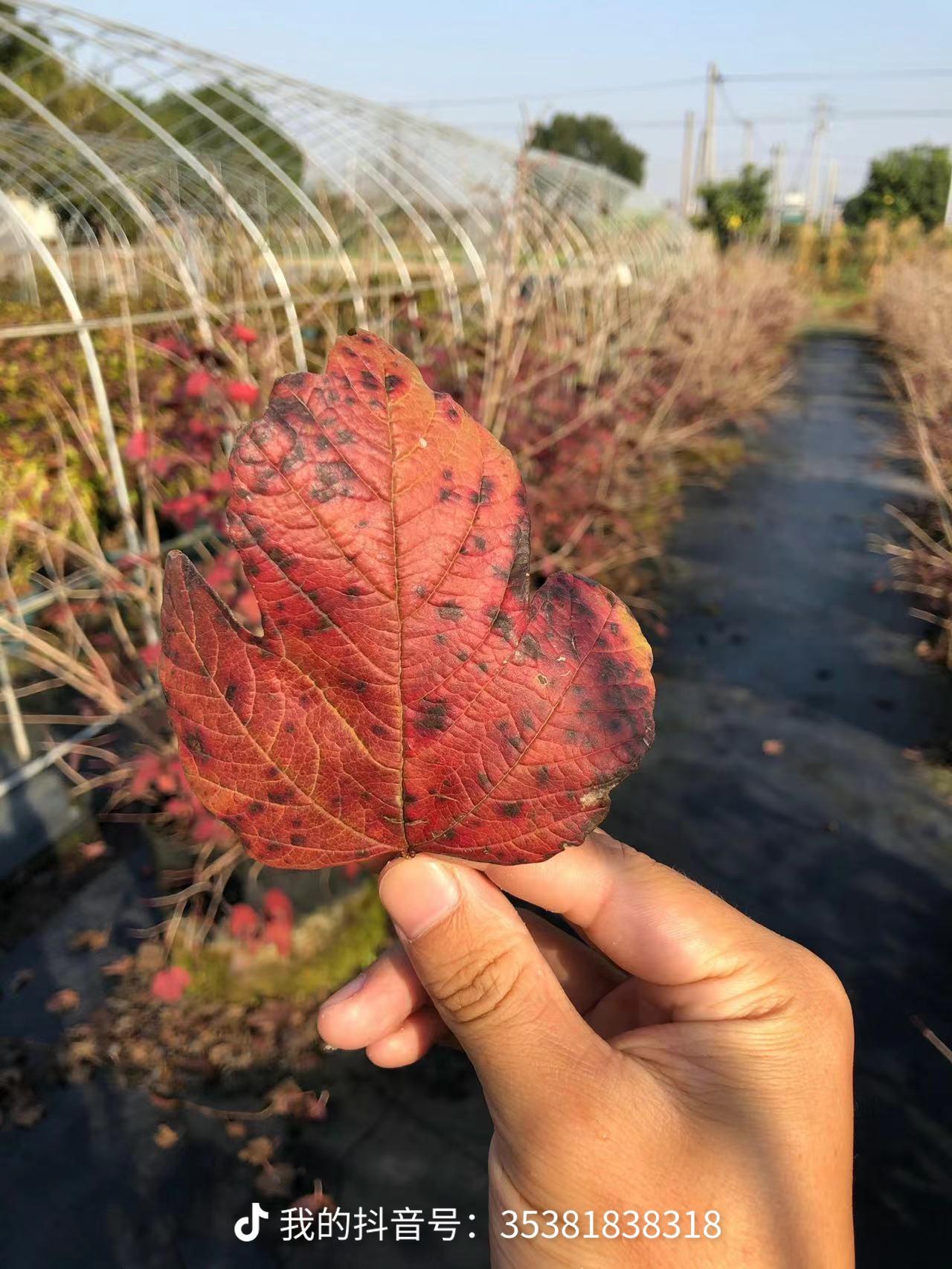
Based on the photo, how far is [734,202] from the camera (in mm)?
24594

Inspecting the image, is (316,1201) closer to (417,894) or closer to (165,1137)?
(165,1137)

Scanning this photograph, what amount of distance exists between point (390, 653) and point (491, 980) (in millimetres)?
532

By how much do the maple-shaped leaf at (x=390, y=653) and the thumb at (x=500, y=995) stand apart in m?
0.22

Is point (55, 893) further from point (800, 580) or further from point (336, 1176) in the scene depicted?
point (800, 580)

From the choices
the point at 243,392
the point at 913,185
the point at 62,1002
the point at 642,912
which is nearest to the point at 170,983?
the point at 62,1002

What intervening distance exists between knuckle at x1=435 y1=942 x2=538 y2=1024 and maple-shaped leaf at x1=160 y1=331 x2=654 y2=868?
279 millimetres

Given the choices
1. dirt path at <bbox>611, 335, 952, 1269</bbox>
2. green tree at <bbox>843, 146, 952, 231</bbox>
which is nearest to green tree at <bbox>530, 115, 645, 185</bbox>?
green tree at <bbox>843, 146, 952, 231</bbox>

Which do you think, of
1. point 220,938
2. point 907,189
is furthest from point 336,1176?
point 907,189

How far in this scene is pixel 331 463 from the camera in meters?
0.62

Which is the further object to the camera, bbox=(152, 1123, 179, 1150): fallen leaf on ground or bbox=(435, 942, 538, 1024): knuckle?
bbox=(152, 1123, 179, 1150): fallen leaf on ground

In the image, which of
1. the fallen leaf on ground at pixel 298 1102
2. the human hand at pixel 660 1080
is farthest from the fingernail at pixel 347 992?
the fallen leaf on ground at pixel 298 1102

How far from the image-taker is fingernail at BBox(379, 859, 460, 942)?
0.89 meters

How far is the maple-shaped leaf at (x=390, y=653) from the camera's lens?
63 cm

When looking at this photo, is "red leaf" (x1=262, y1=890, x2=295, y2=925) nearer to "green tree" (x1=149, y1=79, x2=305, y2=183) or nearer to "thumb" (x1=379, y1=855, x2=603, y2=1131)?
"thumb" (x1=379, y1=855, x2=603, y2=1131)
